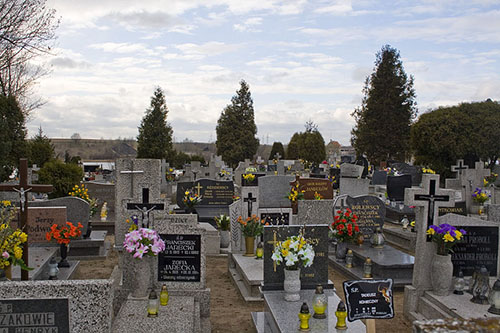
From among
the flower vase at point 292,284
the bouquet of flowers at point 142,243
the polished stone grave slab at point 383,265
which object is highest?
the bouquet of flowers at point 142,243

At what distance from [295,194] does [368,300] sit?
9.13m

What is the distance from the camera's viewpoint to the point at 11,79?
2611 centimetres

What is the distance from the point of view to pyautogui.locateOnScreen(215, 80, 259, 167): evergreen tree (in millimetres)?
51781

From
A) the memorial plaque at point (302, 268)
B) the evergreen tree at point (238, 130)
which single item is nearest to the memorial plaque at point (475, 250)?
the memorial plaque at point (302, 268)

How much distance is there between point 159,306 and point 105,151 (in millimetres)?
93670

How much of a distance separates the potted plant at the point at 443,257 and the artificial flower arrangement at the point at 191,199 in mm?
8709

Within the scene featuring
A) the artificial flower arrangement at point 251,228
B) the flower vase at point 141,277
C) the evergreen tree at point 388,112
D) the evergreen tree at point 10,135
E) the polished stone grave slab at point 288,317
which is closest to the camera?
the polished stone grave slab at point 288,317

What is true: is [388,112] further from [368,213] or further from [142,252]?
[142,252]

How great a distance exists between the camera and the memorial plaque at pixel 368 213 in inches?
428

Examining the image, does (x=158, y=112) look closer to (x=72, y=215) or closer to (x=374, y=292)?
(x=72, y=215)

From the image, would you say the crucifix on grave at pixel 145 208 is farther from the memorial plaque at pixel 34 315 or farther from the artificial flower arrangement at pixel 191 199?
A: the artificial flower arrangement at pixel 191 199

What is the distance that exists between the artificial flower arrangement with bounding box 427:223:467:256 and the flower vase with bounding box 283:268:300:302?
7.43ft

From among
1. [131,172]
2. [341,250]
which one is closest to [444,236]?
[341,250]

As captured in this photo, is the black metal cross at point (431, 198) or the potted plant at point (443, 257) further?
the black metal cross at point (431, 198)
